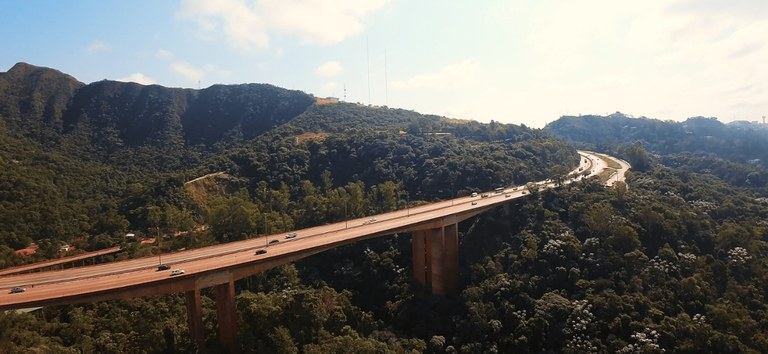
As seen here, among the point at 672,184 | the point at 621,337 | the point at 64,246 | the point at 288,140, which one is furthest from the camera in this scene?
the point at 288,140

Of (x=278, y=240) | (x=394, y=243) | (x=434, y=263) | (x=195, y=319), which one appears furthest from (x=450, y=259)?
(x=195, y=319)

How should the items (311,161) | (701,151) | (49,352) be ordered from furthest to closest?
(701,151)
(311,161)
(49,352)

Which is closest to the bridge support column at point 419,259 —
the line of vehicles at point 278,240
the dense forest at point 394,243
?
the dense forest at point 394,243

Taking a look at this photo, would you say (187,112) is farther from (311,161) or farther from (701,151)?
(701,151)

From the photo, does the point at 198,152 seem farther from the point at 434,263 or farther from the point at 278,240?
the point at 434,263

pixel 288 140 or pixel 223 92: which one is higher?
pixel 223 92

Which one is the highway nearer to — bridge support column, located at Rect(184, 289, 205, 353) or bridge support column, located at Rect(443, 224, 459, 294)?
bridge support column, located at Rect(184, 289, 205, 353)

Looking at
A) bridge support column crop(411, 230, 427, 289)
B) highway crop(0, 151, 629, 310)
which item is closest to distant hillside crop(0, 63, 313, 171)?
highway crop(0, 151, 629, 310)

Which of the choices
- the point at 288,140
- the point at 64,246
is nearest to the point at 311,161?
the point at 288,140

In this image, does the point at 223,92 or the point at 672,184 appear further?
the point at 223,92
